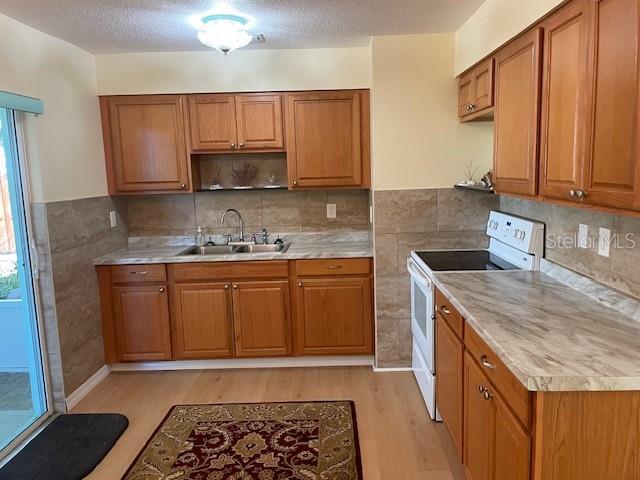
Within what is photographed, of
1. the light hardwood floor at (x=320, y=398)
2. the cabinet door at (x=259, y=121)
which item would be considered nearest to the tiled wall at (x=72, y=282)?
the light hardwood floor at (x=320, y=398)

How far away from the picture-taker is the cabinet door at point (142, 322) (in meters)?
3.62

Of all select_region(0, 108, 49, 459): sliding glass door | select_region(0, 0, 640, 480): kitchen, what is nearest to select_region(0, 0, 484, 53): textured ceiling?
select_region(0, 0, 640, 480): kitchen

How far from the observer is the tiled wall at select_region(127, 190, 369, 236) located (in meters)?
4.07

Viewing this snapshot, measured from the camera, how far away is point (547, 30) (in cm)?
197

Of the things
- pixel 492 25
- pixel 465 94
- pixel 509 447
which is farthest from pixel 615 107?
pixel 465 94

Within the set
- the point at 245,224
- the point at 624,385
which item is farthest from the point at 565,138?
the point at 245,224

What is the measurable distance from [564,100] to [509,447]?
1298 millimetres

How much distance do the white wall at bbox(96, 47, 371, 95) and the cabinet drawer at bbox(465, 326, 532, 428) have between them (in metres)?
2.33

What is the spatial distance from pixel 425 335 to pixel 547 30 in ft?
5.86

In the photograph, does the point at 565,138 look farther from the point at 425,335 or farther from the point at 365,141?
the point at 365,141

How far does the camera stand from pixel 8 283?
2.96 m

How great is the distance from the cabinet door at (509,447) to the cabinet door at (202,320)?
7.63 feet

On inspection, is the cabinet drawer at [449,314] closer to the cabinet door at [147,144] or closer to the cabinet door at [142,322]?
the cabinet door at [142,322]

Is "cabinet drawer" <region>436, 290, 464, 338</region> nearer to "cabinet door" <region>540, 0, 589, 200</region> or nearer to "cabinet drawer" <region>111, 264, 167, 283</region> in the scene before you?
"cabinet door" <region>540, 0, 589, 200</region>
